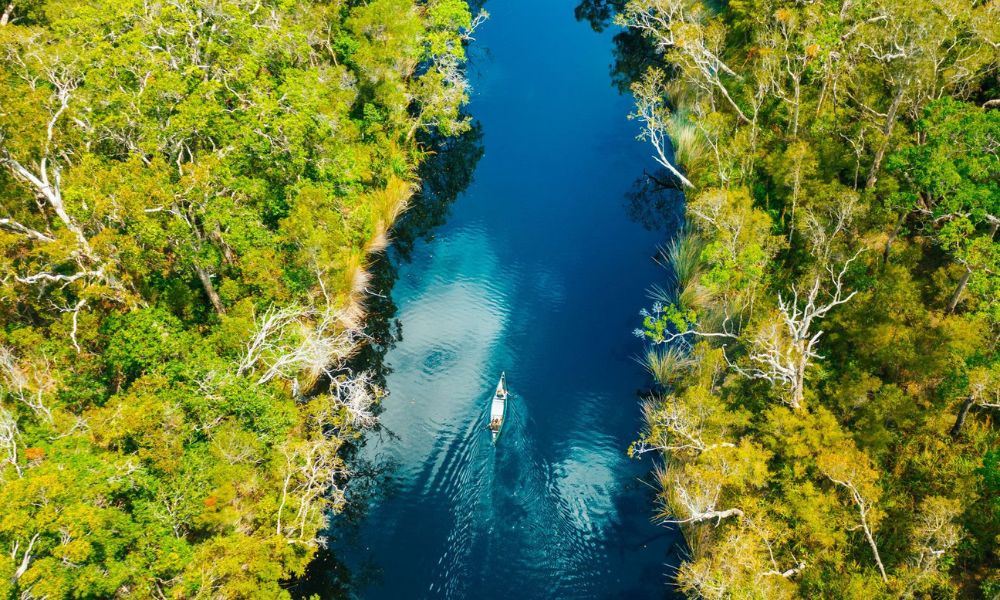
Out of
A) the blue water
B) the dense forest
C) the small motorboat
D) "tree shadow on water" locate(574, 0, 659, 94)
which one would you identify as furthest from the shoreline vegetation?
"tree shadow on water" locate(574, 0, 659, 94)

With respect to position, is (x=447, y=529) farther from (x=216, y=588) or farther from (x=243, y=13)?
(x=243, y=13)

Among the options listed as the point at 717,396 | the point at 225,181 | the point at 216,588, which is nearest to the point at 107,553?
the point at 216,588

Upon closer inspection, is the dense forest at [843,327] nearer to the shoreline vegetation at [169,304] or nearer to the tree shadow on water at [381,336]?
the tree shadow on water at [381,336]

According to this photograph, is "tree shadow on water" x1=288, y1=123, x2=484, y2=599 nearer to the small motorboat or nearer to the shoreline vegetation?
the shoreline vegetation

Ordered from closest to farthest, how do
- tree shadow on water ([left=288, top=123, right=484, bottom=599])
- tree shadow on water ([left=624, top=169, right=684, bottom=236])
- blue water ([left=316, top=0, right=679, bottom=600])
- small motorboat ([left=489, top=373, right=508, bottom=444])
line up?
tree shadow on water ([left=288, top=123, right=484, bottom=599])
blue water ([left=316, top=0, right=679, bottom=600])
small motorboat ([left=489, top=373, right=508, bottom=444])
tree shadow on water ([left=624, top=169, right=684, bottom=236])

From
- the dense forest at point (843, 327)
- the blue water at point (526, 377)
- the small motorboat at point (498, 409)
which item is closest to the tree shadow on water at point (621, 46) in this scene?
the blue water at point (526, 377)

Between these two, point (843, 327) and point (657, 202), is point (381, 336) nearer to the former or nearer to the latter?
point (657, 202)

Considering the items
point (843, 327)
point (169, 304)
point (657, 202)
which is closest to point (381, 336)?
point (169, 304)
